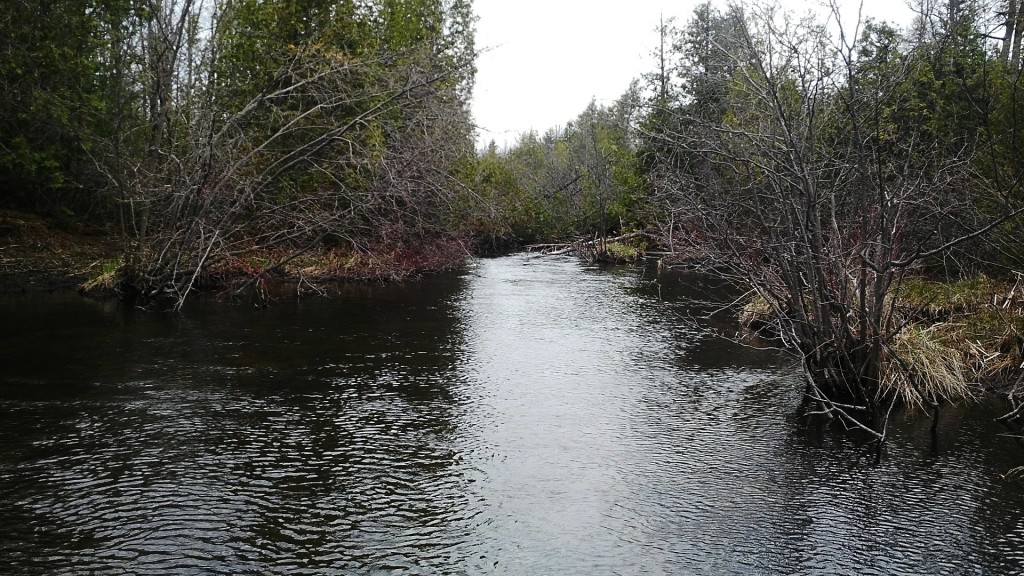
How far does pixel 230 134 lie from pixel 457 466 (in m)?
14.3

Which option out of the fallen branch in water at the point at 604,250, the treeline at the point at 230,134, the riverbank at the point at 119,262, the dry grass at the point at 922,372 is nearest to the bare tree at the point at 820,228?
the dry grass at the point at 922,372

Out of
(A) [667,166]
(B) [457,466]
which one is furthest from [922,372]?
(B) [457,466]

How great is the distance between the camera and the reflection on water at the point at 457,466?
6355mm

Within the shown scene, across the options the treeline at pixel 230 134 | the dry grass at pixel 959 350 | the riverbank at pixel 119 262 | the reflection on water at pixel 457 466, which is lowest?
the reflection on water at pixel 457 466

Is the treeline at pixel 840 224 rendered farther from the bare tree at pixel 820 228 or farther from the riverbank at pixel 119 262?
the riverbank at pixel 119 262

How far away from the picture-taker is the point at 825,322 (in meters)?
10.2

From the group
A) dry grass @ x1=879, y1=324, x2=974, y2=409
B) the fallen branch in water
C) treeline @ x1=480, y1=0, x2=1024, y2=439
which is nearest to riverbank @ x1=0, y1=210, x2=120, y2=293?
treeline @ x1=480, y1=0, x2=1024, y2=439

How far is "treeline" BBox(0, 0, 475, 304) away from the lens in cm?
1875

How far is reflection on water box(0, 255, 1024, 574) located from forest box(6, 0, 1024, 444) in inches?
44.8

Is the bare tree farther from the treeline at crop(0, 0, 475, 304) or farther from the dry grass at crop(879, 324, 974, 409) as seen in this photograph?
the treeline at crop(0, 0, 475, 304)

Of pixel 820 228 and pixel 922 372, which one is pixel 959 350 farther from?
pixel 820 228

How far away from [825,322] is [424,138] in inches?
506

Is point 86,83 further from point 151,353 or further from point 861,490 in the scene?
point 861,490

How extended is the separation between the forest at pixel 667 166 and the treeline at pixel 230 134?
97 mm
